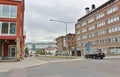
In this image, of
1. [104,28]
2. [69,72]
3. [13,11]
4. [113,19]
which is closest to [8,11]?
[13,11]

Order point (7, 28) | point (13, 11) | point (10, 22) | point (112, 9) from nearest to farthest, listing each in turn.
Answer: point (7, 28) < point (10, 22) < point (13, 11) < point (112, 9)

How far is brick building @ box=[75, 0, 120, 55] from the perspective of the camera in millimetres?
74438

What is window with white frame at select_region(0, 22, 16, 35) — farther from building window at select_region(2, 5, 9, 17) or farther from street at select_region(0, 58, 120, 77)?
street at select_region(0, 58, 120, 77)

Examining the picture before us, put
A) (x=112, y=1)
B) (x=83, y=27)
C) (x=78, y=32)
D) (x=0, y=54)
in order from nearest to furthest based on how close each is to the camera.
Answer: (x=0, y=54) → (x=112, y=1) → (x=83, y=27) → (x=78, y=32)

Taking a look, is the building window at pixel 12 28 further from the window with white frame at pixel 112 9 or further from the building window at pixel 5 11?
the window with white frame at pixel 112 9

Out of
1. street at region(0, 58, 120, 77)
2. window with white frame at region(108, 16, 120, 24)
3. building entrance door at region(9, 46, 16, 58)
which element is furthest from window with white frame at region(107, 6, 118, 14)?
street at region(0, 58, 120, 77)

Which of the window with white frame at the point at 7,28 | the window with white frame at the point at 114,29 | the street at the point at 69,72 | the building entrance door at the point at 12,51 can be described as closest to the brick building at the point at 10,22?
the window with white frame at the point at 7,28

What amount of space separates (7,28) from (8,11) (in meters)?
2.82

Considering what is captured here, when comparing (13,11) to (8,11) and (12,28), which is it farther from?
(12,28)

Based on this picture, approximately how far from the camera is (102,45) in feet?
279

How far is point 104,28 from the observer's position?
83.7m

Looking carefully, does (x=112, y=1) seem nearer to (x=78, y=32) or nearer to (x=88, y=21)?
(x=88, y=21)

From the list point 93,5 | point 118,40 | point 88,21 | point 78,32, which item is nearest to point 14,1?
point 118,40

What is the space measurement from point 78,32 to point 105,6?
35439mm
